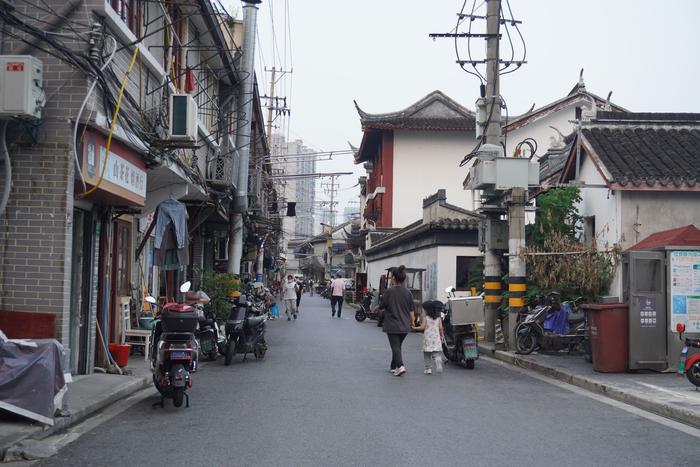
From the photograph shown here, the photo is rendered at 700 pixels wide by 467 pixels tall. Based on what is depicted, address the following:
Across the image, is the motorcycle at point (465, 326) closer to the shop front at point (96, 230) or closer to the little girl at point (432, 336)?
the little girl at point (432, 336)

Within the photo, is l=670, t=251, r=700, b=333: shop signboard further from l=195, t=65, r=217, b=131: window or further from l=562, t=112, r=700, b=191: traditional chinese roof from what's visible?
l=195, t=65, r=217, b=131: window

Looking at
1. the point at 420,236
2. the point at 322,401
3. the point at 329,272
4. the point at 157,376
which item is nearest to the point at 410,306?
the point at 322,401

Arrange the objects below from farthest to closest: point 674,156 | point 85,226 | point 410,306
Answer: point 674,156 → point 410,306 → point 85,226

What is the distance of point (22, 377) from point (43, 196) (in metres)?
2.89

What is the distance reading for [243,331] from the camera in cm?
1504

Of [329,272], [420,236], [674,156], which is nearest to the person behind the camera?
[674,156]

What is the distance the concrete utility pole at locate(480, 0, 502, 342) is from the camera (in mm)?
18750

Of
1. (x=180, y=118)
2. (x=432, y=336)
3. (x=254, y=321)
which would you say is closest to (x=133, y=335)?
(x=254, y=321)

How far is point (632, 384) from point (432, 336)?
10.9 feet

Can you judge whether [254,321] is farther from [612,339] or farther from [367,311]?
[367,311]

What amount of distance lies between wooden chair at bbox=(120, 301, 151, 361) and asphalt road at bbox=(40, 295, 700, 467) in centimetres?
173

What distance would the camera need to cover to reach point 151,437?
314 inches

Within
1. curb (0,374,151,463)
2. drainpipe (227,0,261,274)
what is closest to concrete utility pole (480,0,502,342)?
drainpipe (227,0,261,274)

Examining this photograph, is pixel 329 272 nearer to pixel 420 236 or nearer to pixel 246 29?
pixel 420 236
